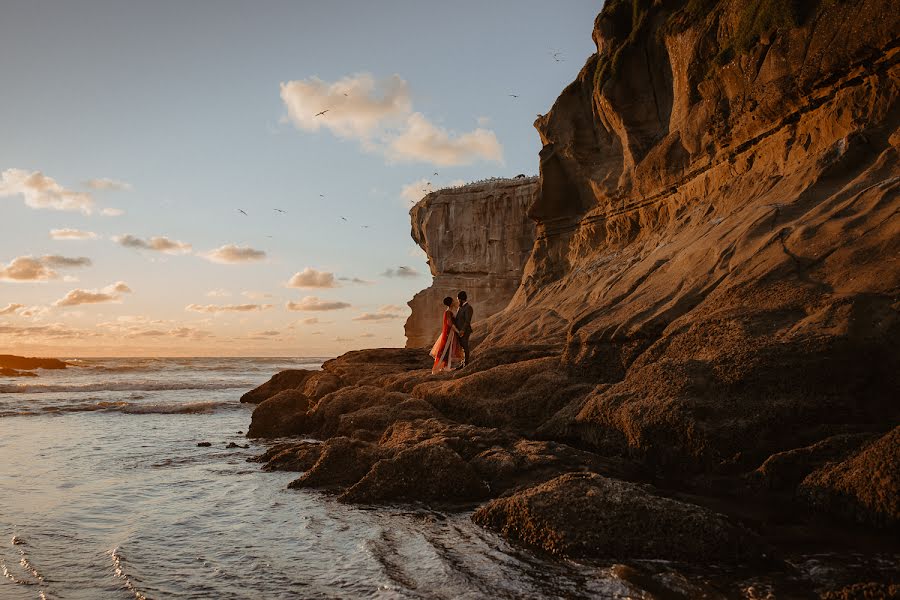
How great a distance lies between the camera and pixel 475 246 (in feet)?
142

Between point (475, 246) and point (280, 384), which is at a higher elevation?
point (475, 246)

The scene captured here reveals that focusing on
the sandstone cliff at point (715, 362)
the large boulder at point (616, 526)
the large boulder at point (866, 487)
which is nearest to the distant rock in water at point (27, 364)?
the sandstone cliff at point (715, 362)

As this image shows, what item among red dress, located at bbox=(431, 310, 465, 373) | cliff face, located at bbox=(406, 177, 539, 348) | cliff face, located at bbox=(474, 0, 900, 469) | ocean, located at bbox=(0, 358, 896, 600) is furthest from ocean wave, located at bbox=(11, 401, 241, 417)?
cliff face, located at bbox=(406, 177, 539, 348)

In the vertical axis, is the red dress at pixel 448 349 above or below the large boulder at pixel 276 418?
above

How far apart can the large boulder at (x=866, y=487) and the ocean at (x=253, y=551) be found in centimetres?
52

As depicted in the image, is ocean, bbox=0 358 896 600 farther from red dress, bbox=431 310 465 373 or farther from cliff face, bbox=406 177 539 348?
cliff face, bbox=406 177 539 348

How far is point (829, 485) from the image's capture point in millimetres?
4676

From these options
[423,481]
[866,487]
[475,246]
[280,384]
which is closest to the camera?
[866,487]

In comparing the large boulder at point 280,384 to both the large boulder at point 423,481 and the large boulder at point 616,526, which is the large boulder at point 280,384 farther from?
the large boulder at point 616,526

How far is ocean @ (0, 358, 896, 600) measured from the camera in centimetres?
391

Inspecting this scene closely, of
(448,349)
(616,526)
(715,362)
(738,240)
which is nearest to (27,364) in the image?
(448,349)

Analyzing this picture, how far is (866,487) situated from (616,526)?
6.04 ft

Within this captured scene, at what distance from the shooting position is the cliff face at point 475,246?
4122 cm

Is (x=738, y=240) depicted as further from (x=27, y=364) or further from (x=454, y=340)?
(x=27, y=364)
